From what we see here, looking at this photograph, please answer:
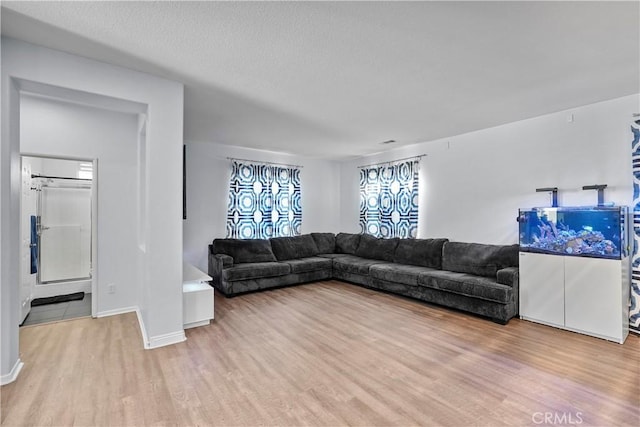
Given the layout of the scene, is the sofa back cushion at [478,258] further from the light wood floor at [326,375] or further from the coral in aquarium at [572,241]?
the light wood floor at [326,375]

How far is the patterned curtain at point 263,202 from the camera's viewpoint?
5.68 metres

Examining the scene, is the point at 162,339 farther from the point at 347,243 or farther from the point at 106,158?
the point at 347,243

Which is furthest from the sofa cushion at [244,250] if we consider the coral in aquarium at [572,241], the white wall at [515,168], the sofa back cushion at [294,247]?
Answer: the coral in aquarium at [572,241]

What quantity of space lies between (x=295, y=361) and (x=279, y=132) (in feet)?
11.0

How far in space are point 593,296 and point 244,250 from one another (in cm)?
475

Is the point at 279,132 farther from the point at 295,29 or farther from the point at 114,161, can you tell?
the point at 295,29

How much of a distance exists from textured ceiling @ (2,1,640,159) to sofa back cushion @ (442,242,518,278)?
181 centimetres

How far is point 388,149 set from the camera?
6.04 m

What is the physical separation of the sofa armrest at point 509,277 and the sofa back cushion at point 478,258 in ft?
0.99

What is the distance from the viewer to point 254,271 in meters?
4.84

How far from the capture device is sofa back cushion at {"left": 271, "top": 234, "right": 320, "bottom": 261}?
19.1ft

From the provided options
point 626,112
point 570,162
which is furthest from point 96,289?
point 626,112

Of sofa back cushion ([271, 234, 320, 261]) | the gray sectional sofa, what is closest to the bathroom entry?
the gray sectional sofa

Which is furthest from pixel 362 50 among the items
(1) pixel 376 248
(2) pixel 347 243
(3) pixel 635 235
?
(2) pixel 347 243
